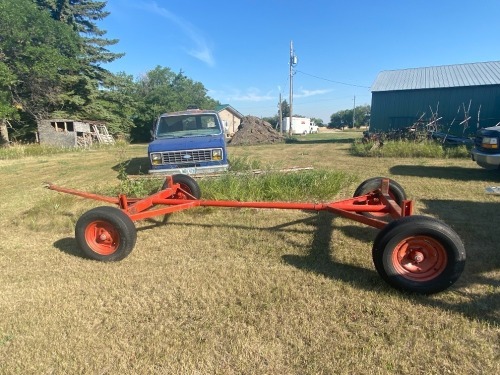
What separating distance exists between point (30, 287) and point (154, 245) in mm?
1373

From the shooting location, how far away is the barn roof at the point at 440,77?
682 inches

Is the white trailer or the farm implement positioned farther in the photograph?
the white trailer

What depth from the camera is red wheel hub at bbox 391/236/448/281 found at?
2738 millimetres

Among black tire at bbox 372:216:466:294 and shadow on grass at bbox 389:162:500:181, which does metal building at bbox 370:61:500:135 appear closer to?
shadow on grass at bbox 389:162:500:181

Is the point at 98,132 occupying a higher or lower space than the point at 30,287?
higher

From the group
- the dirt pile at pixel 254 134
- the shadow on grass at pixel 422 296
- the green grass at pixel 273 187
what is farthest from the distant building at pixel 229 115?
the shadow on grass at pixel 422 296

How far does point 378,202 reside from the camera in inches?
159

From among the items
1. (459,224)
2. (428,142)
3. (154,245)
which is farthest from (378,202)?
(428,142)

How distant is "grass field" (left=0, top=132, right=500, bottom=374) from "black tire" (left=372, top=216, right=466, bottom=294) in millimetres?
154

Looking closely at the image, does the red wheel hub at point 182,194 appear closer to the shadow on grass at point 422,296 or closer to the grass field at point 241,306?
the grass field at point 241,306

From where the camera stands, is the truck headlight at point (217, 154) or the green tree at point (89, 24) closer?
the truck headlight at point (217, 154)

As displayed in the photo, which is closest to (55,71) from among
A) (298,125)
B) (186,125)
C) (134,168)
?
(134,168)

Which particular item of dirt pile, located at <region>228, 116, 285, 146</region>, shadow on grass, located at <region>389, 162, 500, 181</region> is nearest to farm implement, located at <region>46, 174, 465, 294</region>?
shadow on grass, located at <region>389, 162, 500, 181</region>

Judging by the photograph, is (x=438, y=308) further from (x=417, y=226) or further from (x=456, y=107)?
(x=456, y=107)
